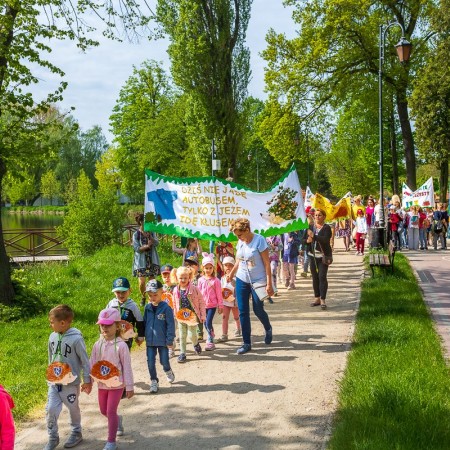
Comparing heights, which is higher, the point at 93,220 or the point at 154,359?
the point at 93,220

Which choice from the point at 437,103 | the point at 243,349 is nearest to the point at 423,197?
the point at 243,349

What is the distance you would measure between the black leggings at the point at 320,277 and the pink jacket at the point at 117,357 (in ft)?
18.4

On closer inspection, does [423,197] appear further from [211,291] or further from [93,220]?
[211,291]

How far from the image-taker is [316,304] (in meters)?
10.4

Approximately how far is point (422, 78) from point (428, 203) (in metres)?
12.7

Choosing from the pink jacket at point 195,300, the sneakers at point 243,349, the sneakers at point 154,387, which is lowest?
the sneakers at point 154,387

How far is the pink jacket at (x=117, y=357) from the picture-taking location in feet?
16.0

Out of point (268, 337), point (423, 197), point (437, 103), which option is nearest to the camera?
point (268, 337)

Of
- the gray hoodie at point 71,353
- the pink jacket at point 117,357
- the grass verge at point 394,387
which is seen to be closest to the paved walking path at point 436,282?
the grass verge at point 394,387

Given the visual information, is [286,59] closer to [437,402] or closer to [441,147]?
[441,147]

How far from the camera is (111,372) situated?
4.84 metres

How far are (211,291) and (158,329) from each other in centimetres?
191

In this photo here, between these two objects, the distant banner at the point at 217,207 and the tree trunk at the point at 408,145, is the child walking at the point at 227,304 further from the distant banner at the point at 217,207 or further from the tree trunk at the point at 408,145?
the tree trunk at the point at 408,145

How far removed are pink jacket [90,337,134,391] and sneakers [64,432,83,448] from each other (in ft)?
1.59
